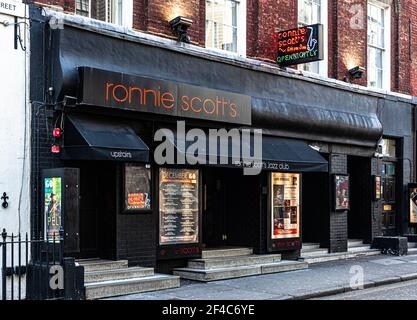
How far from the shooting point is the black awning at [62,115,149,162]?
10883 millimetres

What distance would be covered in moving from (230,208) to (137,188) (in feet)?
11.8

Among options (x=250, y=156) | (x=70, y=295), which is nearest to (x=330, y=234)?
(x=250, y=156)

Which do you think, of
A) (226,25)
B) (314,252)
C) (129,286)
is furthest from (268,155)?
(129,286)

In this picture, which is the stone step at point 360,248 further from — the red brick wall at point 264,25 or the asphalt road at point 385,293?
the red brick wall at point 264,25

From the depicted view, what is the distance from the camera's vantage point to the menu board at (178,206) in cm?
1275

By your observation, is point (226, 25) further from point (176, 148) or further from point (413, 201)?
point (413, 201)

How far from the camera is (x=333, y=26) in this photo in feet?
58.6

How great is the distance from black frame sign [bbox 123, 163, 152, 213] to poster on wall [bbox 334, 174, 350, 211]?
627 centimetres

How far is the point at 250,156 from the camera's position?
44.0 feet

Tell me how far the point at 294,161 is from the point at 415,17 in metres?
9.34

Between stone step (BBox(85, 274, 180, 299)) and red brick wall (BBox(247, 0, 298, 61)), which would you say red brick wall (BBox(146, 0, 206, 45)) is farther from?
stone step (BBox(85, 274, 180, 299))
